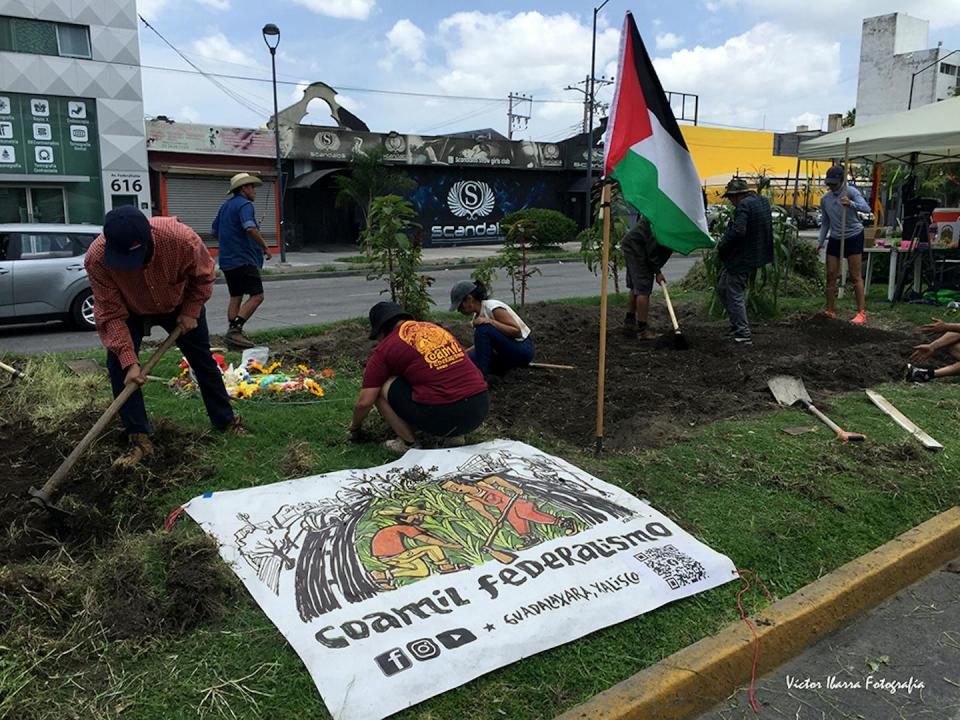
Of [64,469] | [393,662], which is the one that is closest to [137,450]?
[64,469]

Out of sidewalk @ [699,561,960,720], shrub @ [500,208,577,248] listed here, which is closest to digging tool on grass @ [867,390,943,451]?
sidewalk @ [699,561,960,720]

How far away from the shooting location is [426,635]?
281cm

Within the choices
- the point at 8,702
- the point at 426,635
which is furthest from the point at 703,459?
the point at 8,702

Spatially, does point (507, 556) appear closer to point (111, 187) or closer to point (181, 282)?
point (181, 282)

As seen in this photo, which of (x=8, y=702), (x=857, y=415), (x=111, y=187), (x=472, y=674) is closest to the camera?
(x=8, y=702)

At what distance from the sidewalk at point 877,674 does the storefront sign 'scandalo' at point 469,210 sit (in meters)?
30.6

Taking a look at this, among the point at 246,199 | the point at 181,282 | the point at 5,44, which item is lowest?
the point at 181,282

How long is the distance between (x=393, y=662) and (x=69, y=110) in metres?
24.7

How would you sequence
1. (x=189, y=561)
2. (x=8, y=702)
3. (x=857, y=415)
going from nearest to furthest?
(x=8, y=702) < (x=189, y=561) < (x=857, y=415)

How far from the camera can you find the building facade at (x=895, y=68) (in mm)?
53253

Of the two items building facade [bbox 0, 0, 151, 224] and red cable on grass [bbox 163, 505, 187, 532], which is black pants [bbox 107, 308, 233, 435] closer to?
red cable on grass [bbox 163, 505, 187, 532]

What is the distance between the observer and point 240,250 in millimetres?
7949

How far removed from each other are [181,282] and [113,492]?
133 cm

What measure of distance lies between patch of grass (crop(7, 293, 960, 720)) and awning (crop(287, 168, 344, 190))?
906 inches
